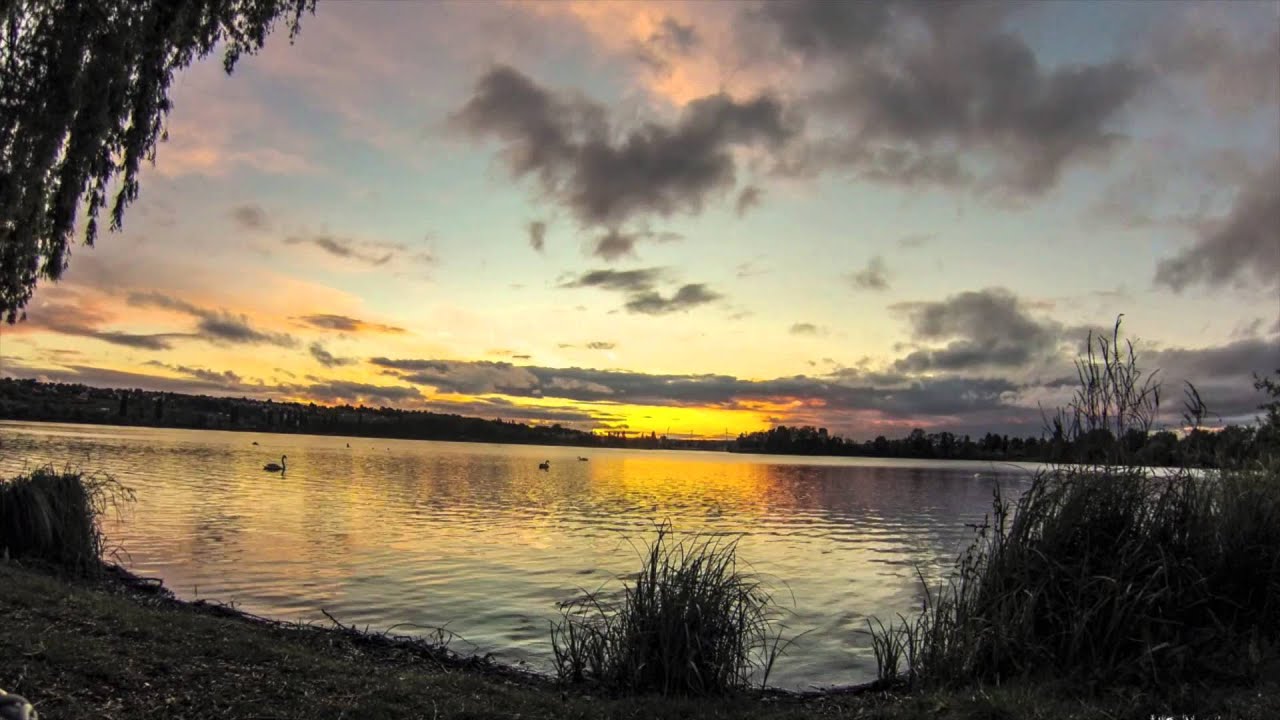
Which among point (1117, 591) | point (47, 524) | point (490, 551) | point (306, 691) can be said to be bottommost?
point (490, 551)

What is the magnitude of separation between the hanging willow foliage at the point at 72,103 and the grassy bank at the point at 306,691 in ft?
12.8

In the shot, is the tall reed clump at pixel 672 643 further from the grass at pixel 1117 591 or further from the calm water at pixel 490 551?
the calm water at pixel 490 551

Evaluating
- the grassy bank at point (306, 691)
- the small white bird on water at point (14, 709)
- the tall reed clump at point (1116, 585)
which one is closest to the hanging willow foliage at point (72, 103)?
the grassy bank at point (306, 691)

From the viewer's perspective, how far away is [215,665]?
7.00 meters

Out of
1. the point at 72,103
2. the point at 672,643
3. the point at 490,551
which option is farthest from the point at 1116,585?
the point at 490,551

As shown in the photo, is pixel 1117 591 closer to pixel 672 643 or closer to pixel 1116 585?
pixel 1116 585

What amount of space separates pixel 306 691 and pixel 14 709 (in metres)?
3.98

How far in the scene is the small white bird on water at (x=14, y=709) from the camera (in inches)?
110

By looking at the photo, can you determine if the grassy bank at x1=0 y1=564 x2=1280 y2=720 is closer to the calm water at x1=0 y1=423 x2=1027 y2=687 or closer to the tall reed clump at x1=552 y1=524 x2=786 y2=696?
the tall reed clump at x1=552 y1=524 x2=786 y2=696

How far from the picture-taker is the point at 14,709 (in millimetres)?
2834

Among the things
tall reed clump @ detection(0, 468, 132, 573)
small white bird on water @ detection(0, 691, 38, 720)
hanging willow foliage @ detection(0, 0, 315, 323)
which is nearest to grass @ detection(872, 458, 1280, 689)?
small white bird on water @ detection(0, 691, 38, 720)

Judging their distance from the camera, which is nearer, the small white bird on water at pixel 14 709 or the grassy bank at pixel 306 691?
the small white bird on water at pixel 14 709

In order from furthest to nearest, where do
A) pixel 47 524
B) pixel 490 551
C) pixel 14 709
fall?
pixel 490 551 → pixel 47 524 → pixel 14 709

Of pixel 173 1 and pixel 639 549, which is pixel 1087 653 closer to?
pixel 173 1
